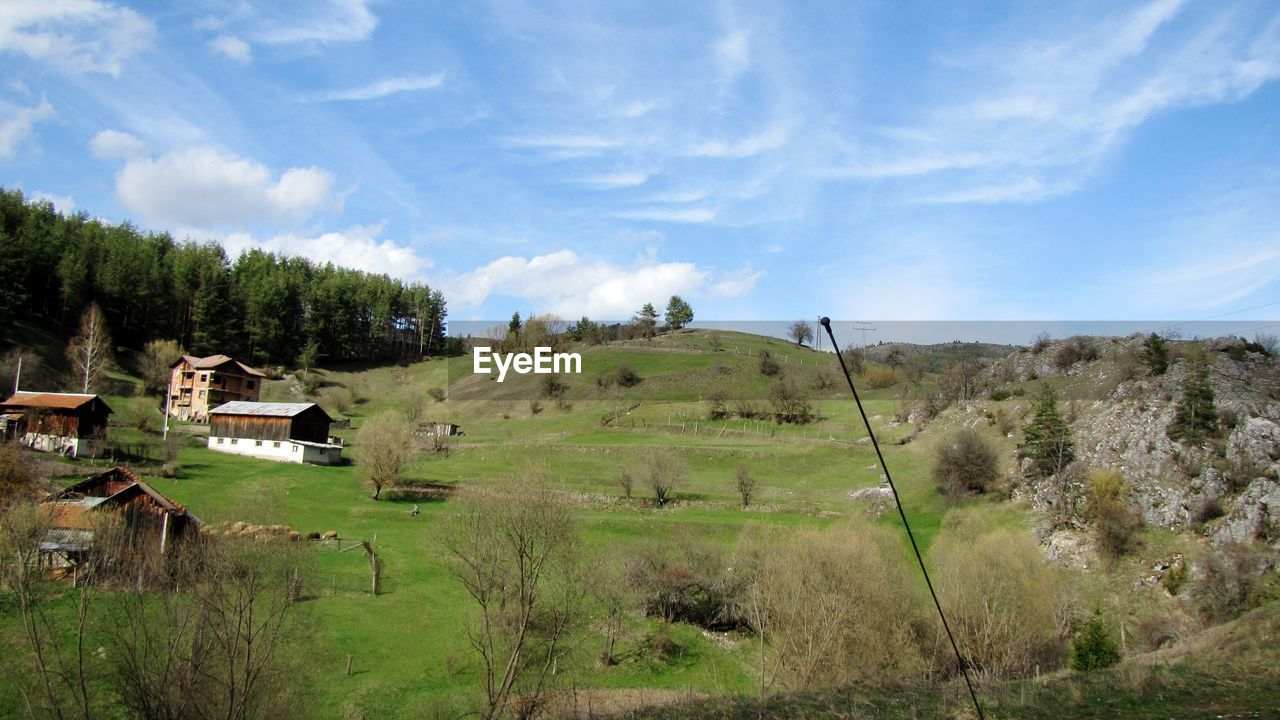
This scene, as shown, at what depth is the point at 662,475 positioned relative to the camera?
5378 cm

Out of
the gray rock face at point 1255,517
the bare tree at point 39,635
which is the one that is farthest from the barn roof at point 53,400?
the gray rock face at point 1255,517

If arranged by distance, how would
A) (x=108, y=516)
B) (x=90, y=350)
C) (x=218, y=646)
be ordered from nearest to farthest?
(x=218, y=646), (x=108, y=516), (x=90, y=350)

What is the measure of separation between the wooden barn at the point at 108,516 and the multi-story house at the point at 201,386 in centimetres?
4534

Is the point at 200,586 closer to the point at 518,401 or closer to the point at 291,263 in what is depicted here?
the point at 518,401

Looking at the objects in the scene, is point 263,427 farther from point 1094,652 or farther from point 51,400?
point 1094,652

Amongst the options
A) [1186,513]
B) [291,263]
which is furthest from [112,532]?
[291,263]

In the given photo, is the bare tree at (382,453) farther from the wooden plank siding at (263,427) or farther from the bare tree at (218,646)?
the bare tree at (218,646)

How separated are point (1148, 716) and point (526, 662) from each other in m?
18.6

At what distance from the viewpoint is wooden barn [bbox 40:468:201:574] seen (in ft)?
91.9

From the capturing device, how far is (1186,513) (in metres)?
34.3

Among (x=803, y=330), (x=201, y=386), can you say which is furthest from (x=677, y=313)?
(x=201, y=386)

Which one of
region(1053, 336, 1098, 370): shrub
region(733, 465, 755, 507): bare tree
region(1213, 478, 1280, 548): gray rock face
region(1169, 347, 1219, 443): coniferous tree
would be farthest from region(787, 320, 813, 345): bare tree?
region(1213, 478, 1280, 548): gray rock face

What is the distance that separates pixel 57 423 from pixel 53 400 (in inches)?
110

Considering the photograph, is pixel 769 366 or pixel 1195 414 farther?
pixel 769 366
